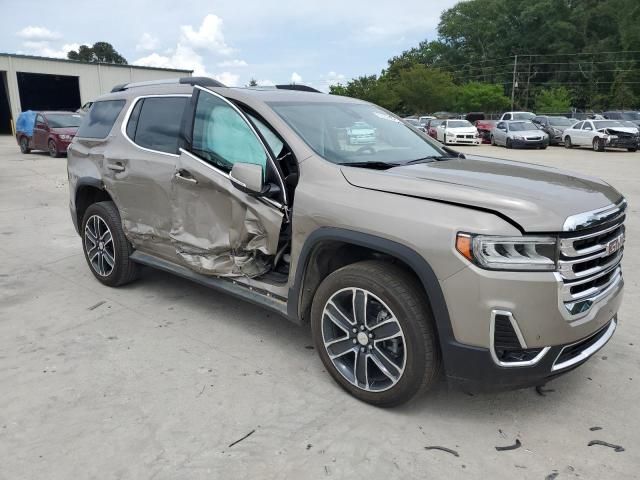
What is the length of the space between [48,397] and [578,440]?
10.0 feet

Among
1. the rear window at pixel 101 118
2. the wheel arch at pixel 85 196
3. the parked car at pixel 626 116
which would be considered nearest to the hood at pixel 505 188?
the rear window at pixel 101 118

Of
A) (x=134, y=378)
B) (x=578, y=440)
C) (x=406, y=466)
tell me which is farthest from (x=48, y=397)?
(x=578, y=440)

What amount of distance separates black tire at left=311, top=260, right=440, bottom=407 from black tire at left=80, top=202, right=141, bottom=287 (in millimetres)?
2542

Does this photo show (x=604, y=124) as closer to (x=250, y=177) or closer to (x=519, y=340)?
(x=250, y=177)

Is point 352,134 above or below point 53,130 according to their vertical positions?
below

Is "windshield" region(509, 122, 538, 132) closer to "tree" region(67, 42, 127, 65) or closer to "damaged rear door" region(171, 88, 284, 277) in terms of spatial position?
"damaged rear door" region(171, 88, 284, 277)

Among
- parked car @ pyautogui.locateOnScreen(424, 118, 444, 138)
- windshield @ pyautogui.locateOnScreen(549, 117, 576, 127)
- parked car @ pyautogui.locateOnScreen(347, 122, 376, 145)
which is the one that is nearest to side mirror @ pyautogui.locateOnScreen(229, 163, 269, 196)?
parked car @ pyautogui.locateOnScreen(347, 122, 376, 145)

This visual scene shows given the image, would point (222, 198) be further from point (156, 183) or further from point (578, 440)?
point (578, 440)

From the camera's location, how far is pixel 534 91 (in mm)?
76688

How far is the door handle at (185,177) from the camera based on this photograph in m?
3.98

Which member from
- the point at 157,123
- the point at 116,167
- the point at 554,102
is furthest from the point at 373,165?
the point at 554,102

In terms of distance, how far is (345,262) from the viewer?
3438 mm

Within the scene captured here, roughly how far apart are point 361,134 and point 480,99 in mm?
63244

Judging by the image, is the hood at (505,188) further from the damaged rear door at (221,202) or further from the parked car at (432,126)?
the parked car at (432,126)
